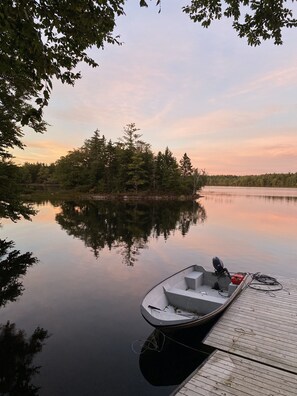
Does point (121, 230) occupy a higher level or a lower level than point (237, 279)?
lower

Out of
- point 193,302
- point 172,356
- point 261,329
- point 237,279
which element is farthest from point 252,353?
point 237,279

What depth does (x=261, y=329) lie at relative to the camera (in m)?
8.33

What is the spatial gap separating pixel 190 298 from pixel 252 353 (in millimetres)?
3088

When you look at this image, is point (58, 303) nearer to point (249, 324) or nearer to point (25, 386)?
point (25, 386)

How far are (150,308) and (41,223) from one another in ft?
92.5

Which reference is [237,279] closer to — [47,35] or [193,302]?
[193,302]

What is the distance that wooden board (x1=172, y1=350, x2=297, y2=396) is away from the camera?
5.67 m

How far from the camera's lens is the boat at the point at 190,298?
27.2ft

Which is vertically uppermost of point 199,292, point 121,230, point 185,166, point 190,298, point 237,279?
point 185,166

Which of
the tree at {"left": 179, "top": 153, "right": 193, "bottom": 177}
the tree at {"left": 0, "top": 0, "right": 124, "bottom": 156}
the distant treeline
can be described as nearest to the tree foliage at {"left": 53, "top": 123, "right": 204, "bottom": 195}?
the distant treeline

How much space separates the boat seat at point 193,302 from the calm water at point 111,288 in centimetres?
120

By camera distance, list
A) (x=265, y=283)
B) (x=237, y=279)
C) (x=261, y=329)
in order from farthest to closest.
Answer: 1. (x=265, y=283)
2. (x=237, y=279)
3. (x=261, y=329)

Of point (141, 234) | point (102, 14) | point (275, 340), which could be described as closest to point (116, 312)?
point (275, 340)

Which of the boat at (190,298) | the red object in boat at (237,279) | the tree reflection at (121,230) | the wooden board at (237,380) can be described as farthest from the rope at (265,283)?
the tree reflection at (121,230)
